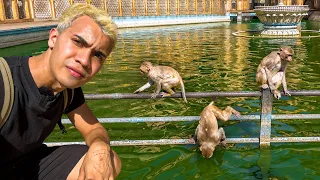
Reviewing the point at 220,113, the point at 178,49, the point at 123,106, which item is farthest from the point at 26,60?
the point at 178,49

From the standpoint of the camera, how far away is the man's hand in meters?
2.00

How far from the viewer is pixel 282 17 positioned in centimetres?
2030

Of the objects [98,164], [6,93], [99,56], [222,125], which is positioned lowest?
[222,125]

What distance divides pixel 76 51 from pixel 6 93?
46 cm

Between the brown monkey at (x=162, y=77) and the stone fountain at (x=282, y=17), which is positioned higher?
the stone fountain at (x=282, y=17)

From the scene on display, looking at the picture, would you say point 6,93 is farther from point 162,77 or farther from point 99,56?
point 162,77

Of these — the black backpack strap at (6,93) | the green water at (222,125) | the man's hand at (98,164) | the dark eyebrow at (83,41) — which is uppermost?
the dark eyebrow at (83,41)

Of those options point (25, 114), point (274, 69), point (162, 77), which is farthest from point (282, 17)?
point (25, 114)

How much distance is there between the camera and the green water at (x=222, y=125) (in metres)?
4.25

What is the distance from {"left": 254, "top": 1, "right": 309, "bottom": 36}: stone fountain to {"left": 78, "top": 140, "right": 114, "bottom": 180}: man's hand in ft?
66.1

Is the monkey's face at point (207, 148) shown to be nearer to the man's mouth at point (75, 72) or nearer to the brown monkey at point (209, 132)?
the brown monkey at point (209, 132)

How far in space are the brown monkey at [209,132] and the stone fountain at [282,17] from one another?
17.7m

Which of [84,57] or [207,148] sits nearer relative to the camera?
[84,57]

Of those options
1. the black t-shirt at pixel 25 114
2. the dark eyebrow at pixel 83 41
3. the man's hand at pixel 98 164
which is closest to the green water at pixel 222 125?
the man's hand at pixel 98 164
